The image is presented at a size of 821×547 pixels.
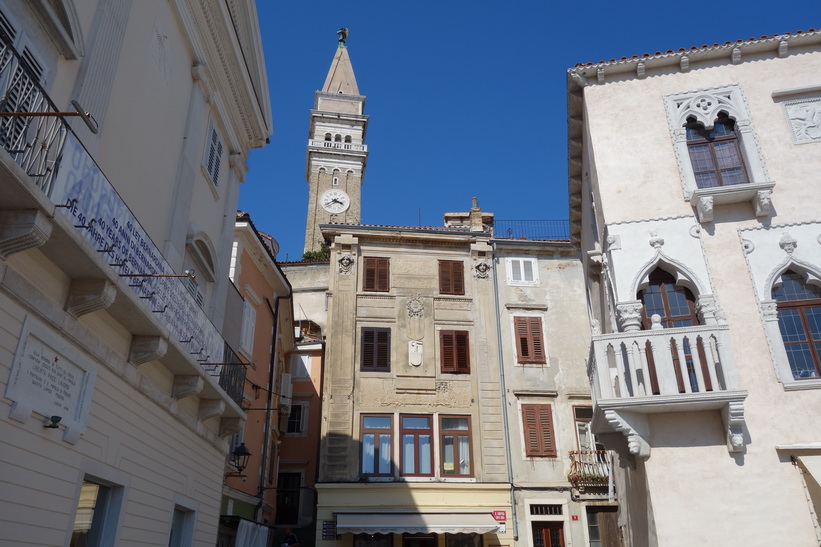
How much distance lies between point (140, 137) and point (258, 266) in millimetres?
11772

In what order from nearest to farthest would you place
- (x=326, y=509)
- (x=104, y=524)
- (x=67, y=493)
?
(x=67, y=493) < (x=104, y=524) < (x=326, y=509)

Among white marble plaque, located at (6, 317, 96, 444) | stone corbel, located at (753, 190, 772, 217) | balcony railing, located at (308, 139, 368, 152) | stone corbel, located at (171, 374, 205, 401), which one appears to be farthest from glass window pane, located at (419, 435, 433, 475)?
balcony railing, located at (308, 139, 368, 152)

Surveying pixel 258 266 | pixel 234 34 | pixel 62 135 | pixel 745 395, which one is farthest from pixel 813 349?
pixel 258 266

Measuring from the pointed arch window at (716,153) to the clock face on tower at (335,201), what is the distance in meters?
54.8

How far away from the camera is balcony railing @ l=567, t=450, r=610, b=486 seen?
2211 cm

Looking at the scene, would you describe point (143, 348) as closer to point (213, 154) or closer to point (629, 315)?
point (213, 154)

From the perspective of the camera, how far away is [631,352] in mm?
10859

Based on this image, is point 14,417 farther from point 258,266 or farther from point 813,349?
point 258,266

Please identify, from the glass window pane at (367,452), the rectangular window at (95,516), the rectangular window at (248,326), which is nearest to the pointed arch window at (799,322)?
the rectangular window at (95,516)

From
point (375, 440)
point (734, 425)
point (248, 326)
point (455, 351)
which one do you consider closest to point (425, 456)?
point (375, 440)

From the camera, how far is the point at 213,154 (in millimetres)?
15039

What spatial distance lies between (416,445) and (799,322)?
564 inches

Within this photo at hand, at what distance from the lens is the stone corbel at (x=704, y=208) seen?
11.9 m

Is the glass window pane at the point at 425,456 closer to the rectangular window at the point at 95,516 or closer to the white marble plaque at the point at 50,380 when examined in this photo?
the rectangular window at the point at 95,516
